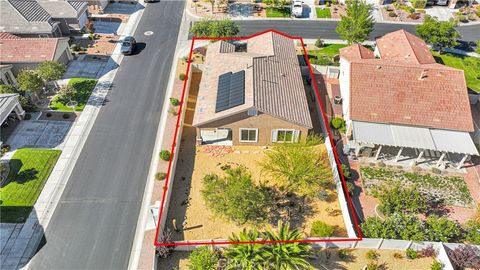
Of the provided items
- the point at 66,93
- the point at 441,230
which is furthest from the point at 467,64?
the point at 66,93

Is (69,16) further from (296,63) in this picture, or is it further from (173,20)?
(296,63)

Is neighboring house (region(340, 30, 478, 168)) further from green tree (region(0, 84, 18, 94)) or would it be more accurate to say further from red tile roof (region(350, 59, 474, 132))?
green tree (region(0, 84, 18, 94))

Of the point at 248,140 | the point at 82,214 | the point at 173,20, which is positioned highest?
the point at 173,20

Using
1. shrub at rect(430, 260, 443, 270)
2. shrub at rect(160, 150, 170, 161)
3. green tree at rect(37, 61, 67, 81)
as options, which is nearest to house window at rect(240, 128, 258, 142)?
shrub at rect(160, 150, 170, 161)

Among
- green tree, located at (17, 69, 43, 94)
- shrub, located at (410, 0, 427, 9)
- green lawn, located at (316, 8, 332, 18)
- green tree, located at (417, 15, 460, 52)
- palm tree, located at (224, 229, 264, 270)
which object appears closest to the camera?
palm tree, located at (224, 229, 264, 270)

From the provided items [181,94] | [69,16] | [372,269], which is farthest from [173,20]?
[372,269]

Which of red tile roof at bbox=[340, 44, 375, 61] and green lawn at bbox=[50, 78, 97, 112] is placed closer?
green lawn at bbox=[50, 78, 97, 112]
